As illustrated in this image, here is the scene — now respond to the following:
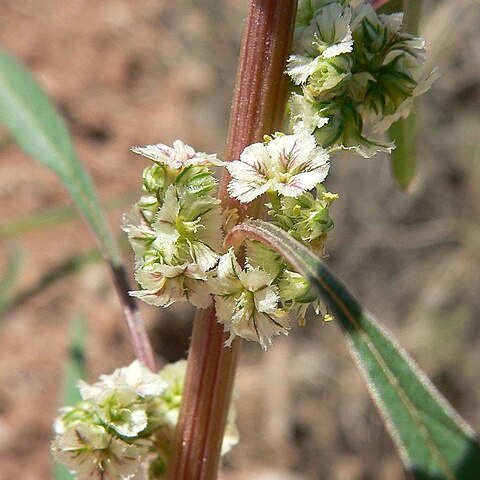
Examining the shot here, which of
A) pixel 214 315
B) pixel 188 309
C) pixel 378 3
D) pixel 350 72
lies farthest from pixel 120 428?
pixel 188 309

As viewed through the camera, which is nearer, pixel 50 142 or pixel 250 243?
pixel 250 243

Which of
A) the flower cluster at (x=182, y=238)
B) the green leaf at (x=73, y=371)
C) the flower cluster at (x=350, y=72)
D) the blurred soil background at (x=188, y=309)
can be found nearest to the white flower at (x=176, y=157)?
the flower cluster at (x=182, y=238)

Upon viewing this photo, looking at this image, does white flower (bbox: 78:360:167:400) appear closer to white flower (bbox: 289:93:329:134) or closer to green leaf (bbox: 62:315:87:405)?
white flower (bbox: 289:93:329:134)

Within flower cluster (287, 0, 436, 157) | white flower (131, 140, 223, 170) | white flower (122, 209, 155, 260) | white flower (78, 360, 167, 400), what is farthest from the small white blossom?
white flower (78, 360, 167, 400)

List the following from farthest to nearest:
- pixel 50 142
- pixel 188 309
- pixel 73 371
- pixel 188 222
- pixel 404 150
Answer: pixel 188 309 → pixel 73 371 → pixel 50 142 → pixel 404 150 → pixel 188 222

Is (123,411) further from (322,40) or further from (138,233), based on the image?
(322,40)

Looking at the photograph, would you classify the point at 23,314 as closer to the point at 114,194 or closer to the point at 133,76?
the point at 114,194
